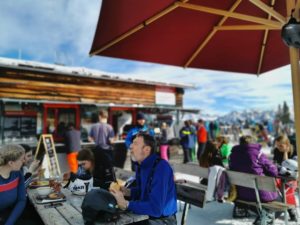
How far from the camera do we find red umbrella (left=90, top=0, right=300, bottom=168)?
2717 mm

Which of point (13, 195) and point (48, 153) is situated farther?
point (48, 153)

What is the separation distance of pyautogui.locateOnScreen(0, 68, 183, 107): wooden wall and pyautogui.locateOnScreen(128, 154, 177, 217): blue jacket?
8253mm

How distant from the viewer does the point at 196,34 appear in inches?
157

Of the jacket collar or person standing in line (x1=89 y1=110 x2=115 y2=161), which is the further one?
person standing in line (x1=89 y1=110 x2=115 y2=161)

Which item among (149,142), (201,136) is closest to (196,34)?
(149,142)

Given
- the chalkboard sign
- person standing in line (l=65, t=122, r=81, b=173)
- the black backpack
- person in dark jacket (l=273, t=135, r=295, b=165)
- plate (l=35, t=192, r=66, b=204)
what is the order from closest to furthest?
the black backpack
plate (l=35, t=192, r=66, b=204)
person in dark jacket (l=273, t=135, r=295, b=165)
the chalkboard sign
person standing in line (l=65, t=122, r=81, b=173)

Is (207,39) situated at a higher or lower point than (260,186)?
higher

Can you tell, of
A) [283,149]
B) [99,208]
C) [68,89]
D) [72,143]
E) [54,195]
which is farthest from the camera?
[68,89]

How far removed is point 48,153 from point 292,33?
7775 millimetres

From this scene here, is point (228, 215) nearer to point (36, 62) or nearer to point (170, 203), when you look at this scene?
point (170, 203)

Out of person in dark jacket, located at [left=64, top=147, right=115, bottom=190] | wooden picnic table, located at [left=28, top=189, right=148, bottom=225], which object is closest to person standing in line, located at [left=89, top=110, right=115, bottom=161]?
person in dark jacket, located at [left=64, top=147, right=115, bottom=190]

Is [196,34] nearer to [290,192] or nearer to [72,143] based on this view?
[290,192]

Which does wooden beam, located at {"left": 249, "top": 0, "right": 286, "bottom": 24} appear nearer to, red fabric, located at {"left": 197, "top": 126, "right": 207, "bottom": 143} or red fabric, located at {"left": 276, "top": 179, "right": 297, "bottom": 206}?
red fabric, located at {"left": 276, "top": 179, "right": 297, "bottom": 206}

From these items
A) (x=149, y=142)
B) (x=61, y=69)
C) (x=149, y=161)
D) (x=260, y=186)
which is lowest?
(x=260, y=186)
